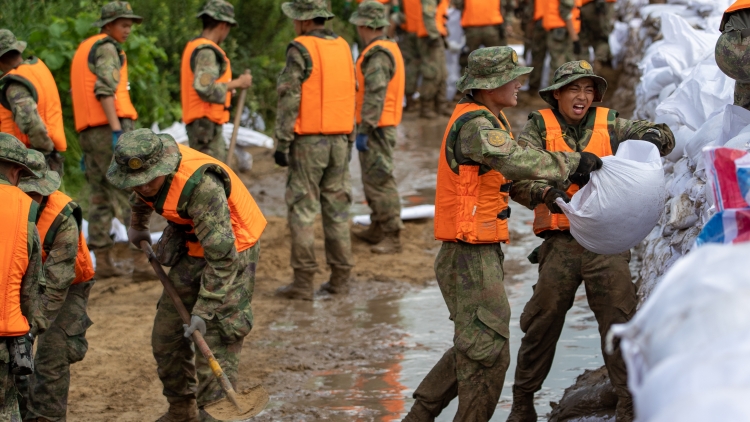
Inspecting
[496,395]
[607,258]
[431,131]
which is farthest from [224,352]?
[431,131]

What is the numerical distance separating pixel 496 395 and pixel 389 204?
14.5 feet

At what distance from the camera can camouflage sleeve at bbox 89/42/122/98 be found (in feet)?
26.1

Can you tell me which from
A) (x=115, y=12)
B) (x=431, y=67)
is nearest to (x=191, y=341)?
(x=115, y=12)

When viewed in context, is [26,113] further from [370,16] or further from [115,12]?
[370,16]

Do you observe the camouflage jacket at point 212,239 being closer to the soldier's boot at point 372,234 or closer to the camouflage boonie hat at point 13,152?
the camouflage boonie hat at point 13,152

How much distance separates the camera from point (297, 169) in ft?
25.0

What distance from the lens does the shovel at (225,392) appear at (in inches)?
180

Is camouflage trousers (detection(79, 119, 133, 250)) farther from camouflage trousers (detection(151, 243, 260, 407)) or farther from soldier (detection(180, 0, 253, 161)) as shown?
camouflage trousers (detection(151, 243, 260, 407))

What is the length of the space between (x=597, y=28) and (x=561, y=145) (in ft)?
31.5

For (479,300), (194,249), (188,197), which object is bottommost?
(479,300)

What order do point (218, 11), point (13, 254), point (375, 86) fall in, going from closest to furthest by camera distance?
point (13, 254)
point (218, 11)
point (375, 86)

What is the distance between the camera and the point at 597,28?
45.3 feet

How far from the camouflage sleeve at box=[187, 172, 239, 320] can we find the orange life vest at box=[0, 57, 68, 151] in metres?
3.29

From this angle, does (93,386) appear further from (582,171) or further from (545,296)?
(582,171)
